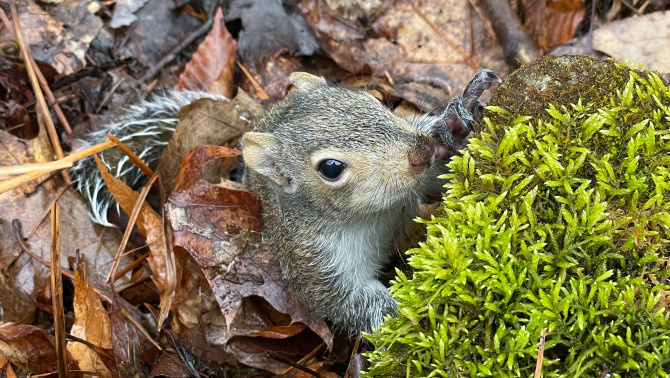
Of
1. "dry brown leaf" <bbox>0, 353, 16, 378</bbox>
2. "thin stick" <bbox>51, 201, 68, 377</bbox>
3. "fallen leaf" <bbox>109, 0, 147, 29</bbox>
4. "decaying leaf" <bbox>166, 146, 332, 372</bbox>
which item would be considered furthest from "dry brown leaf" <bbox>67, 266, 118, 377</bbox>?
"fallen leaf" <bbox>109, 0, 147, 29</bbox>

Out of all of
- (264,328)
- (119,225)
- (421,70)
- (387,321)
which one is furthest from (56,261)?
(421,70)

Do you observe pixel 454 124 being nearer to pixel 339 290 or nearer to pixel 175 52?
pixel 339 290

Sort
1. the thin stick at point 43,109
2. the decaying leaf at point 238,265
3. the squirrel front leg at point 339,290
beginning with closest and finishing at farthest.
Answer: the squirrel front leg at point 339,290, the decaying leaf at point 238,265, the thin stick at point 43,109

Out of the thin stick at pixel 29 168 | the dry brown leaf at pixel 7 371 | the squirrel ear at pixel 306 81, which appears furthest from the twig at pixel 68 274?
the squirrel ear at pixel 306 81

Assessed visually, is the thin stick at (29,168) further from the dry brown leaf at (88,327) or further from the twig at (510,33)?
the twig at (510,33)

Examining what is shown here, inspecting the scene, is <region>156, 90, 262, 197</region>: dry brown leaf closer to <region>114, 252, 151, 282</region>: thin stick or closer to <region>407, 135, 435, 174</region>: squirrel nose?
<region>114, 252, 151, 282</region>: thin stick

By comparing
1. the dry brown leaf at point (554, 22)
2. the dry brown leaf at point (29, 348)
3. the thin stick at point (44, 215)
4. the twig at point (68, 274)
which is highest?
the dry brown leaf at point (554, 22)

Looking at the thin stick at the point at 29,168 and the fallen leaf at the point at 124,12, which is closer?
the thin stick at the point at 29,168

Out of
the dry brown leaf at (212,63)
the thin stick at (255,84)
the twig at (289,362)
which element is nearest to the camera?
the twig at (289,362)
